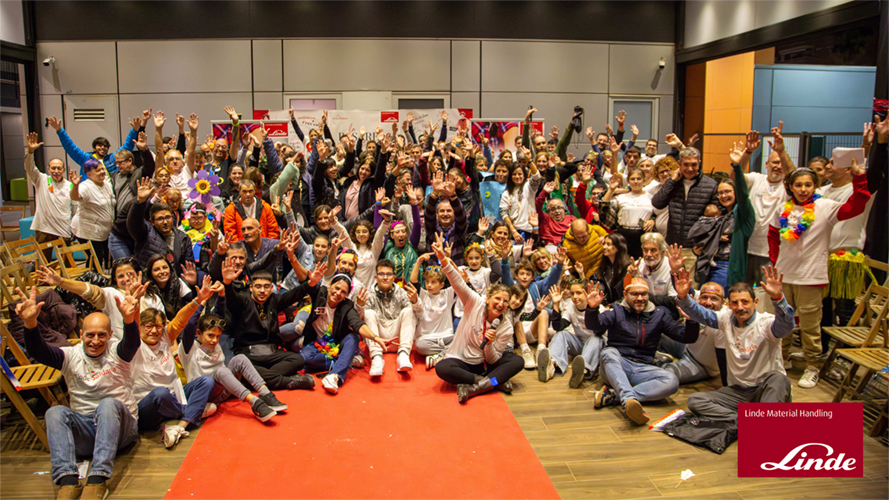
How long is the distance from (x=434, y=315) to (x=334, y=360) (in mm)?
947

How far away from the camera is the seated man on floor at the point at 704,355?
13.9 feet

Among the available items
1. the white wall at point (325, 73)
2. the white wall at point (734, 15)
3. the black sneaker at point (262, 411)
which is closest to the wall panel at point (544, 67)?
the white wall at point (325, 73)

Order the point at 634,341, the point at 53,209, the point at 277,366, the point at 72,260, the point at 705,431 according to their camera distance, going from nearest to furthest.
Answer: the point at 705,431, the point at 634,341, the point at 277,366, the point at 72,260, the point at 53,209

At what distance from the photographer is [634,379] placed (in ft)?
14.0

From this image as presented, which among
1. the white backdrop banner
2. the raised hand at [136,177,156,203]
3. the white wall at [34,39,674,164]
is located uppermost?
the white wall at [34,39,674,164]

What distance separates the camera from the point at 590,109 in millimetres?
11711

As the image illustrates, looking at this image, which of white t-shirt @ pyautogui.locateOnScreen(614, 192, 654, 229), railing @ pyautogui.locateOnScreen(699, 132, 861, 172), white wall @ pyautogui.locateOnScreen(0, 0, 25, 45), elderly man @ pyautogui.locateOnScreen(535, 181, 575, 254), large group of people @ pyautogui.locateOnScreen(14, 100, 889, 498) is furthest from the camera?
white wall @ pyautogui.locateOnScreen(0, 0, 25, 45)

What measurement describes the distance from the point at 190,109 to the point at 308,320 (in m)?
8.24

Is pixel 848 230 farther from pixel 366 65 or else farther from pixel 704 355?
pixel 366 65

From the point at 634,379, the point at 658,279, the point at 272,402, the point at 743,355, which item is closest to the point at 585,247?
the point at 658,279

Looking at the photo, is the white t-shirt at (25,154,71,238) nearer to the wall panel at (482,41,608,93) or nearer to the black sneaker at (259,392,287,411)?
the black sneaker at (259,392,287,411)

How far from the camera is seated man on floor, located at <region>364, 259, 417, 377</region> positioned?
5.08 metres

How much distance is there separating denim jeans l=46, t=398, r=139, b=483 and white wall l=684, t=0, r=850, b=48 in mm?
9444

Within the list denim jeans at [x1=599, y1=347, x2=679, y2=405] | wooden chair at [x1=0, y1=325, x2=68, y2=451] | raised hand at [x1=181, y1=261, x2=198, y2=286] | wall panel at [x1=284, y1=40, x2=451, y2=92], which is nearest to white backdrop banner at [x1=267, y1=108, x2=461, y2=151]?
wall panel at [x1=284, y1=40, x2=451, y2=92]
